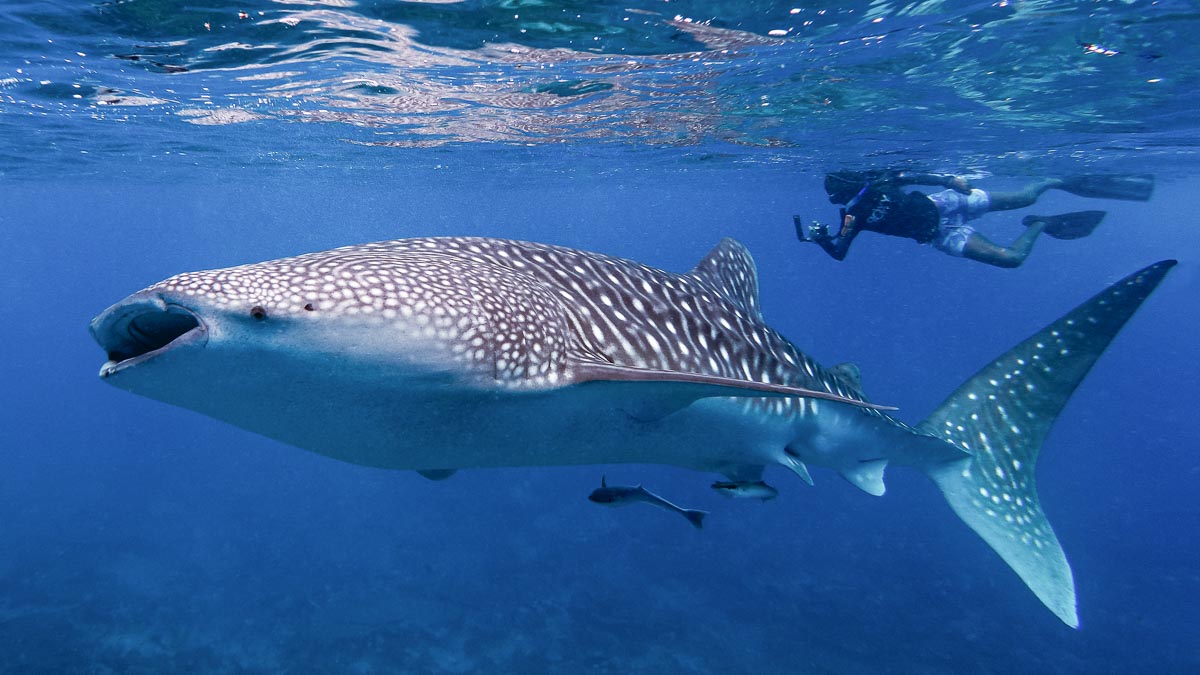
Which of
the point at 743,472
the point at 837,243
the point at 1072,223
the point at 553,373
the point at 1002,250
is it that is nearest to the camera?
the point at 553,373

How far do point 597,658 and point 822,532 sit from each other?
36.4 feet

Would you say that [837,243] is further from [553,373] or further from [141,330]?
[141,330]

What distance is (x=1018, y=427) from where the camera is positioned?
229 inches

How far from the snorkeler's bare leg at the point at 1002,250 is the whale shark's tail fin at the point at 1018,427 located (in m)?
10.4

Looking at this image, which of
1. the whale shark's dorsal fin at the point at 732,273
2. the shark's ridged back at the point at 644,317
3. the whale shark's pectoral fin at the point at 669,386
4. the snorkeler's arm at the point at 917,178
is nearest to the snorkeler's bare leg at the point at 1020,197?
the snorkeler's arm at the point at 917,178

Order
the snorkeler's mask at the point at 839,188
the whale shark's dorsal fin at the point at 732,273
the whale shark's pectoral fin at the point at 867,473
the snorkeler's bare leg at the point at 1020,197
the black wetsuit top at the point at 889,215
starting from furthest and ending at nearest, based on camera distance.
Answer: the snorkeler's mask at the point at 839,188
the snorkeler's bare leg at the point at 1020,197
the black wetsuit top at the point at 889,215
the whale shark's dorsal fin at the point at 732,273
the whale shark's pectoral fin at the point at 867,473

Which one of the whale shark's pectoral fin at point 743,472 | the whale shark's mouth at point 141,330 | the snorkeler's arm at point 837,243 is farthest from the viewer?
the snorkeler's arm at point 837,243

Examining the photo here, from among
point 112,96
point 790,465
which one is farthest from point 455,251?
point 112,96

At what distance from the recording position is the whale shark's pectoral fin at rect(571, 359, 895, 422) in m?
3.25

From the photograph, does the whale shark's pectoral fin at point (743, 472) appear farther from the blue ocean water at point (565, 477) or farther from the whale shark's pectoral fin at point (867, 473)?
the blue ocean water at point (565, 477)

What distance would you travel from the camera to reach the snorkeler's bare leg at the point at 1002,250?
1476 centimetres

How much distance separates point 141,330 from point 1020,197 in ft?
59.5

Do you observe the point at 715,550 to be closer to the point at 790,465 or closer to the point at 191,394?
the point at 790,465

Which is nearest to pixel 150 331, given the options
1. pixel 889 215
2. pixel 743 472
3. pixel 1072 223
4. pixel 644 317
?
pixel 644 317
